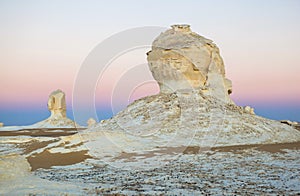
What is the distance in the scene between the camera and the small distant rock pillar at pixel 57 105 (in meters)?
57.0

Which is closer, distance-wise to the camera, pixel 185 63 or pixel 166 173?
pixel 166 173

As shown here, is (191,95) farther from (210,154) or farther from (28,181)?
(28,181)

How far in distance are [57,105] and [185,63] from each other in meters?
32.0

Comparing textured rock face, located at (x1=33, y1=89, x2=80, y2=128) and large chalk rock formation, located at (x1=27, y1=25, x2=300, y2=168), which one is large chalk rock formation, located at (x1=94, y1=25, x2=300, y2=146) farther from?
textured rock face, located at (x1=33, y1=89, x2=80, y2=128)

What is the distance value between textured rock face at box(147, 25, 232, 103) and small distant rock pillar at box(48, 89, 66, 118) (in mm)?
28486

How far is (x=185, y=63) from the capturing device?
104ft

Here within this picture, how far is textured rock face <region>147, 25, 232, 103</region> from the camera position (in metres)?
31.7

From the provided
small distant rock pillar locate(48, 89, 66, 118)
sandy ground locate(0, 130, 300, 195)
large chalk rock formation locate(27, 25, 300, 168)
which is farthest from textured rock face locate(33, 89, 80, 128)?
sandy ground locate(0, 130, 300, 195)

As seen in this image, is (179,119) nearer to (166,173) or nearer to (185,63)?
(185,63)

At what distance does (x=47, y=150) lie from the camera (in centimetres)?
2069

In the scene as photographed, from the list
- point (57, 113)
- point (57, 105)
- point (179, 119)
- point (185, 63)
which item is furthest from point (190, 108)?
point (57, 113)

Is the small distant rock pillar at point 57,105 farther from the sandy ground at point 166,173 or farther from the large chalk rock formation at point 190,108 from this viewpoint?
the sandy ground at point 166,173

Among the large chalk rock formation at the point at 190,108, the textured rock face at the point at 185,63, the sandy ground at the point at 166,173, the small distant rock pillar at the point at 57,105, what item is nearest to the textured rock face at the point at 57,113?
the small distant rock pillar at the point at 57,105

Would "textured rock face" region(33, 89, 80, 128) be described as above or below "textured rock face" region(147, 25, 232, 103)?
below
